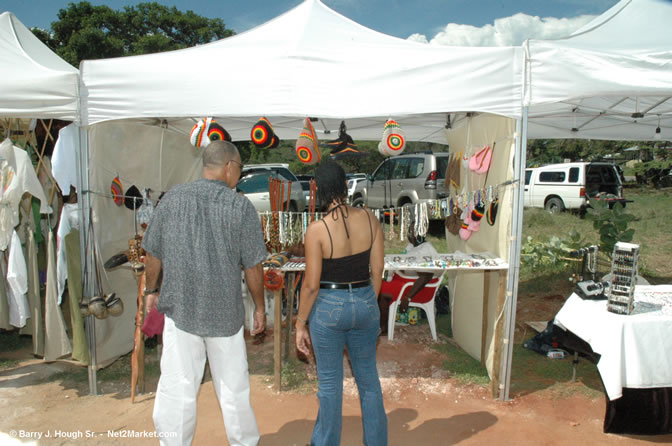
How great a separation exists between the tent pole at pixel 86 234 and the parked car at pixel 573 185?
1187 cm

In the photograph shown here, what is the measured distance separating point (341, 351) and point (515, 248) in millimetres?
1612

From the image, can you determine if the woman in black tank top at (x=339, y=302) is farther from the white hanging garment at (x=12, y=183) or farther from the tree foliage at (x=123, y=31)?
the tree foliage at (x=123, y=31)

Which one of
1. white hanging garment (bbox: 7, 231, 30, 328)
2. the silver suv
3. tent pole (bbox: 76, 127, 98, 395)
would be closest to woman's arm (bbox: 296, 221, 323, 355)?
tent pole (bbox: 76, 127, 98, 395)

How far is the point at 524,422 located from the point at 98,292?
3216 millimetres

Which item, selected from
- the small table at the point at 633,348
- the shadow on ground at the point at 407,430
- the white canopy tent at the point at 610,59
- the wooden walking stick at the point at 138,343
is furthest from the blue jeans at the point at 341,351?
the white canopy tent at the point at 610,59

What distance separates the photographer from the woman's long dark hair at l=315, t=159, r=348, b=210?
2.16m

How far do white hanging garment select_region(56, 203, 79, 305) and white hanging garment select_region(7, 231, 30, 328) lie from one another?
0.38 metres

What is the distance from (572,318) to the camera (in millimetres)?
2836

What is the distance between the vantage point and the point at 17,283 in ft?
11.3

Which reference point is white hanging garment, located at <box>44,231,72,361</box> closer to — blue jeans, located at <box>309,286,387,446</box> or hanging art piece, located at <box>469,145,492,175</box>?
blue jeans, located at <box>309,286,387,446</box>

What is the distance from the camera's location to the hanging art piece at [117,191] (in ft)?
12.3

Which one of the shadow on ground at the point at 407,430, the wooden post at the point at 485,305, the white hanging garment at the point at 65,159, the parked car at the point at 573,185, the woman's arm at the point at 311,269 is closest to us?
the woman's arm at the point at 311,269

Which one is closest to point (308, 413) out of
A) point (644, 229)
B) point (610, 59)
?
point (610, 59)

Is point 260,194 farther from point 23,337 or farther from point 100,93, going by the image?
point 100,93
